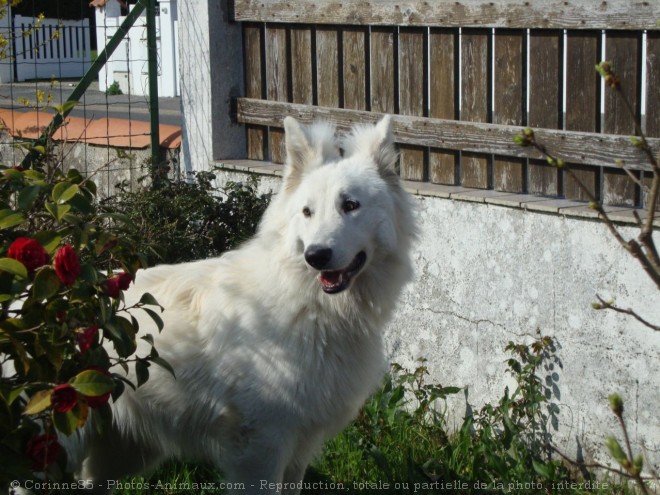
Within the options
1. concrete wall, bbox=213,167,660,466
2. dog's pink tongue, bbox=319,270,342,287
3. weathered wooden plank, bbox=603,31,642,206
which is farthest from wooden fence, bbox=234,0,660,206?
dog's pink tongue, bbox=319,270,342,287

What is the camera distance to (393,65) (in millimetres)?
5809

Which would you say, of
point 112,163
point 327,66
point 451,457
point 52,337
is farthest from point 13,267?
point 112,163

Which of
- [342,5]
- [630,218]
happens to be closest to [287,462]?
[630,218]

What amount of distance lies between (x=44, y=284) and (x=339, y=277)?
4.91 ft

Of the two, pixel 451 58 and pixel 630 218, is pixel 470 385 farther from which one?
pixel 451 58

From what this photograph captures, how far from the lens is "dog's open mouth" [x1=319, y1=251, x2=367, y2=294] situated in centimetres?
375

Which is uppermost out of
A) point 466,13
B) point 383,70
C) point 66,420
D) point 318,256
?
point 466,13

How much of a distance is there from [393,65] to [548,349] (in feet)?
7.02

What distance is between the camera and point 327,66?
6262mm

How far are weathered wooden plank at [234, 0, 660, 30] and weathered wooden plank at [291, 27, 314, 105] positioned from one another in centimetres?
12

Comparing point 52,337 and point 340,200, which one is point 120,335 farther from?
point 340,200

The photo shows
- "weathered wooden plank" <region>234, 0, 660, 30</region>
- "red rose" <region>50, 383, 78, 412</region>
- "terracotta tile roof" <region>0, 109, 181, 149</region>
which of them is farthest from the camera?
"terracotta tile roof" <region>0, 109, 181, 149</region>

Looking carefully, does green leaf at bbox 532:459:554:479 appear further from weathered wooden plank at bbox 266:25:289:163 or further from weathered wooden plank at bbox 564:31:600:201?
weathered wooden plank at bbox 266:25:289:163

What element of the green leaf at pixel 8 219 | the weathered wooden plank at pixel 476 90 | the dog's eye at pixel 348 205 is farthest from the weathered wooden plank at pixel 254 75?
the green leaf at pixel 8 219
